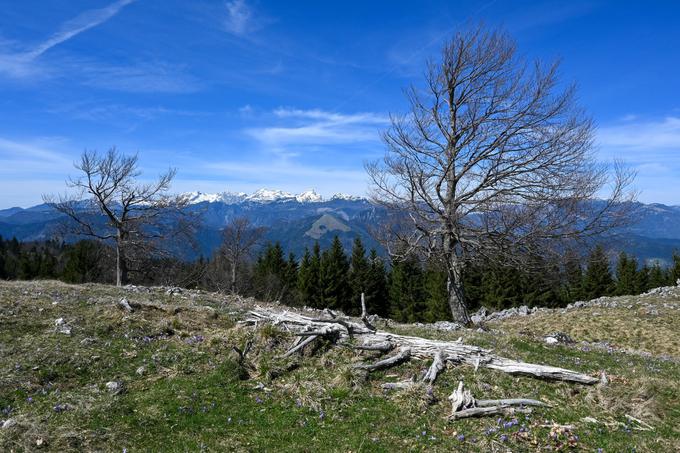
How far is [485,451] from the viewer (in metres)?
7.52

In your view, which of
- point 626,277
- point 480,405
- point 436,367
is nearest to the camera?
point 480,405

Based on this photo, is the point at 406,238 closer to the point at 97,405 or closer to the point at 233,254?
the point at 97,405

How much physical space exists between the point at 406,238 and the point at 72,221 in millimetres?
27953

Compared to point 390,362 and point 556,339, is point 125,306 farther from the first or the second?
point 556,339

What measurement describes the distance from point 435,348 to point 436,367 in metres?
1.11

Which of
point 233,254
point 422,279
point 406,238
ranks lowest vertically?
point 422,279

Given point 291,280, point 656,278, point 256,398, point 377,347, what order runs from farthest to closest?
point 291,280, point 656,278, point 377,347, point 256,398

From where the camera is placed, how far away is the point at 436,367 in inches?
413

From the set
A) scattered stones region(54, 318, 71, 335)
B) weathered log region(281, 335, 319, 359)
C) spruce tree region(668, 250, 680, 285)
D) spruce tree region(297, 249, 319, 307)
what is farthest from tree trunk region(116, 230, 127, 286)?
spruce tree region(668, 250, 680, 285)

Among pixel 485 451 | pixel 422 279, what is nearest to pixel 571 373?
pixel 485 451

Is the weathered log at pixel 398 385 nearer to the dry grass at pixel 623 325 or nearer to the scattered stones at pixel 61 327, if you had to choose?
the scattered stones at pixel 61 327

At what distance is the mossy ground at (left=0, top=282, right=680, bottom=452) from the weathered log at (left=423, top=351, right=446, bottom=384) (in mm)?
209

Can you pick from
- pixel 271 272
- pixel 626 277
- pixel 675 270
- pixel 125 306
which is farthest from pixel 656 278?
pixel 125 306

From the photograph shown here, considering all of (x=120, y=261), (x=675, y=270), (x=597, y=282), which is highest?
(x=120, y=261)
